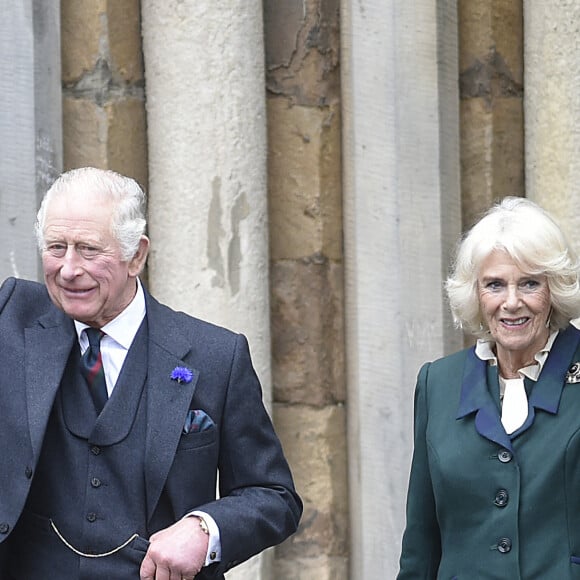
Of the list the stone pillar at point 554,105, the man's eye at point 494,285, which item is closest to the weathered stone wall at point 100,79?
the stone pillar at point 554,105

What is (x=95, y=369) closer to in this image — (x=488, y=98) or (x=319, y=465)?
(x=319, y=465)

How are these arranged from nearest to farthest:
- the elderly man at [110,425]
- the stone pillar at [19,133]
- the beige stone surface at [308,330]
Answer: the elderly man at [110,425]
the stone pillar at [19,133]
the beige stone surface at [308,330]

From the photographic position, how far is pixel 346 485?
11.5 ft

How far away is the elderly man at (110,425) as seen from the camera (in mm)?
2344

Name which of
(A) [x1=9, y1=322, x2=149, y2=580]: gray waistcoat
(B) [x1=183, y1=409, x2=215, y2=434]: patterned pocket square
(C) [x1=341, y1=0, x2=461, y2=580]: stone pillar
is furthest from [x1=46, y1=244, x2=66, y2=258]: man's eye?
(C) [x1=341, y1=0, x2=461, y2=580]: stone pillar

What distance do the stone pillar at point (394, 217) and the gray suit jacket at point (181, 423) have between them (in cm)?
88

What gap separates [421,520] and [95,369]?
1.99ft

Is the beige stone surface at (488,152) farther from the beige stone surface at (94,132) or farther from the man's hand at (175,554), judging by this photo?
the man's hand at (175,554)

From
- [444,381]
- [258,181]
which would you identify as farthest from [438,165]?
[444,381]

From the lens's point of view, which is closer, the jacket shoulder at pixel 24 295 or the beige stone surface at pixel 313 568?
the jacket shoulder at pixel 24 295

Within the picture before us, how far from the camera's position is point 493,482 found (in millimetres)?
2387

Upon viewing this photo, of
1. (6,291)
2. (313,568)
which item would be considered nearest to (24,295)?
(6,291)

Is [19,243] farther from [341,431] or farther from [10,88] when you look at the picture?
[341,431]

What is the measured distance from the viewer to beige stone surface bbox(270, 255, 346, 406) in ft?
11.4
